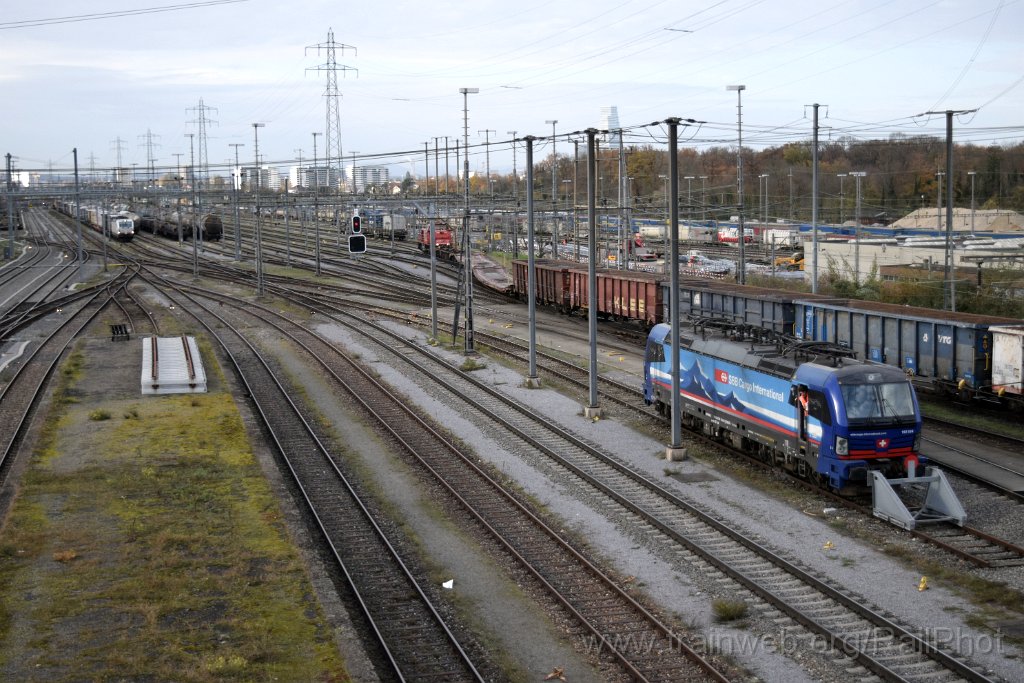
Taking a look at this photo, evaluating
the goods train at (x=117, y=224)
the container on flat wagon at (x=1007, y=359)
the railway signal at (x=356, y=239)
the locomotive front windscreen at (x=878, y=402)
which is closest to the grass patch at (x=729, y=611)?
the locomotive front windscreen at (x=878, y=402)

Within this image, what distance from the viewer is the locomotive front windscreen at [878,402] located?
18812 millimetres

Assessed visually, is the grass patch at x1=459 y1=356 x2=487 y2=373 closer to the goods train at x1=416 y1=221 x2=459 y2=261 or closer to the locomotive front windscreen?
the locomotive front windscreen

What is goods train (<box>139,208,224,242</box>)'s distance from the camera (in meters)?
103

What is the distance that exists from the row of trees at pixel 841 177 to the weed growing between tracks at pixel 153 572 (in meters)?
49.8

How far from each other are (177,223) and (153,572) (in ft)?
317

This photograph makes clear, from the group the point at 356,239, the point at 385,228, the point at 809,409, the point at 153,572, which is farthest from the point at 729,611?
the point at 385,228

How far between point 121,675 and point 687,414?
55.1 feet

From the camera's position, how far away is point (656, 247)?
87188 mm

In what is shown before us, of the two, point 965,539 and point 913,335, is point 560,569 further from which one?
point 913,335

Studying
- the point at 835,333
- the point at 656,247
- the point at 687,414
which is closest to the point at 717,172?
the point at 656,247

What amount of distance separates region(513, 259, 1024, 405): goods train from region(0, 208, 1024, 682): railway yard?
4.52 ft

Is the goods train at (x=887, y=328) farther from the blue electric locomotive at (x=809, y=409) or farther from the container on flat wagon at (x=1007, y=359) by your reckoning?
the blue electric locomotive at (x=809, y=409)

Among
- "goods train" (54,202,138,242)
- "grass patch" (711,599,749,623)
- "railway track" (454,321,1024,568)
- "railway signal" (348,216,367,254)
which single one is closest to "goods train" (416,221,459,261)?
"goods train" (54,202,138,242)

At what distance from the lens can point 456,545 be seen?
17.9m
